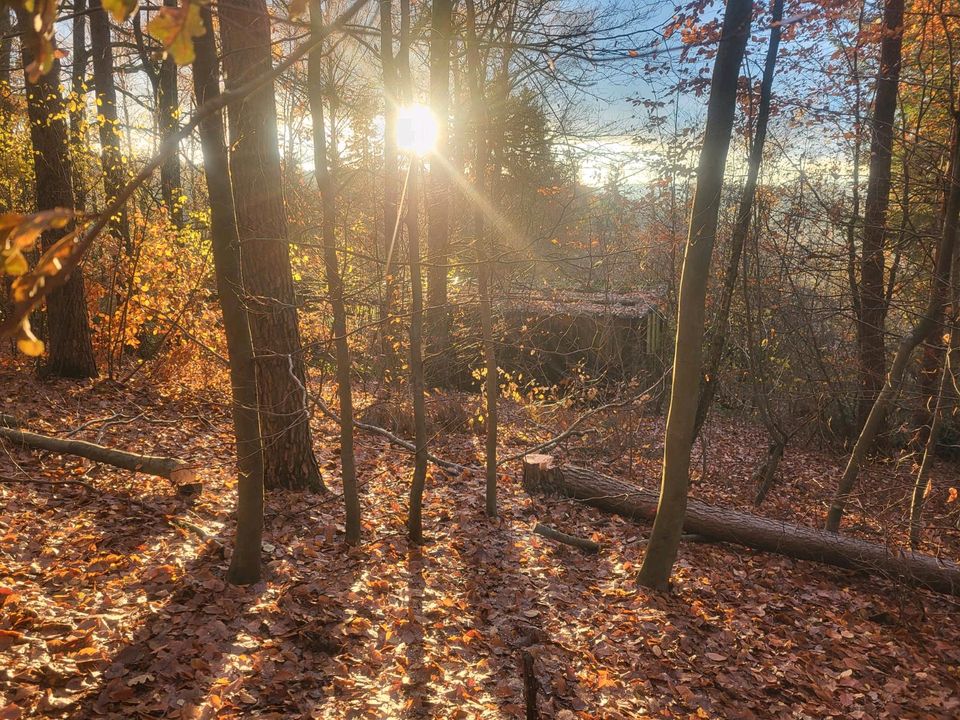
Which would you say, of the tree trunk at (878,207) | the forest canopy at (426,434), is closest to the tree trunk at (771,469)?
the forest canopy at (426,434)

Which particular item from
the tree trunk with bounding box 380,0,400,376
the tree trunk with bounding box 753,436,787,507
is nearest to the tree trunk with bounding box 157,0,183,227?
the tree trunk with bounding box 380,0,400,376

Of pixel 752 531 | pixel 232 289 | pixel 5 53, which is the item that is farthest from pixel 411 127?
pixel 5 53

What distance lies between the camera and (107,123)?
9.01 meters

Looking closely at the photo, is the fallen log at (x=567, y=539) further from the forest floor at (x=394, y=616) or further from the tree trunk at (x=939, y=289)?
the tree trunk at (x=939, y=289)

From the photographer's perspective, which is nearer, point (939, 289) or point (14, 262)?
point (14, 262)

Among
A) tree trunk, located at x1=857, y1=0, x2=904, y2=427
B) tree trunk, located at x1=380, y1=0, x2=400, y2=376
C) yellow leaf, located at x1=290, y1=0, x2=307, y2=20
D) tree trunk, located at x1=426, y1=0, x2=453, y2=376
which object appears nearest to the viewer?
yellow leaf, located at x1=290, y1=0, x2=307, y2=20

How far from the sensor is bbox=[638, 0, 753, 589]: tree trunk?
4.73m

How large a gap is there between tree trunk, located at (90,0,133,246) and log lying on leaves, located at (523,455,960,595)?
20.8ft

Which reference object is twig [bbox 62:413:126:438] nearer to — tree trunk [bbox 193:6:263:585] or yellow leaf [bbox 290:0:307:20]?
tree trunk [bbox 193:6:263:585]

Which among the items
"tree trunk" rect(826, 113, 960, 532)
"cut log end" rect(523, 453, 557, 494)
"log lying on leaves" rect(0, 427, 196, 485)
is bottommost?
"cut log end" rect(523, 453, 557, 494)

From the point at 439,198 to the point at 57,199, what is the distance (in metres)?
6.35

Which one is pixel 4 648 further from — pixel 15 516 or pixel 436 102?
pixel 436 102

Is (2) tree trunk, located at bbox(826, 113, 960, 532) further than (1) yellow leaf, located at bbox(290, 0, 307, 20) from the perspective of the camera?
Yes

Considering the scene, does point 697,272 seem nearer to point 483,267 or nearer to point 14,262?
point 483,267
